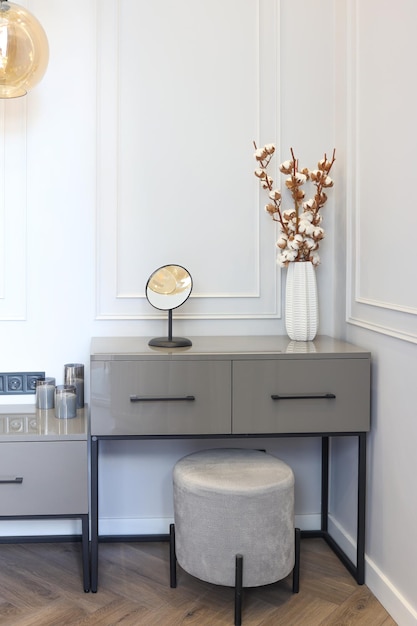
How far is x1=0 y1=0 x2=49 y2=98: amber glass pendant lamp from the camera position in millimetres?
2223

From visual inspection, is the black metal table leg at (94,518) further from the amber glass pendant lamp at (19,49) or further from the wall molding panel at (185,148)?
the amber glass pendant lamp at (19,49)

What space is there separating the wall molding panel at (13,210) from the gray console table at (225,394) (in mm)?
599

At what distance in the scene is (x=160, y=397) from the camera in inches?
87.8

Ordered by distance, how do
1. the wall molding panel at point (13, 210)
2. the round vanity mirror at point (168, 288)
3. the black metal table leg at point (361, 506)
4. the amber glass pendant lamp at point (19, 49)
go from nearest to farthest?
the amber glass pendant lamp at point (19, 49), the black metal table leg at point (361, 506), the round vanity mirror at point (168, 288), the wall molding panel at point (13, 210)

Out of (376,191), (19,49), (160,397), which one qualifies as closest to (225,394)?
(160,397)

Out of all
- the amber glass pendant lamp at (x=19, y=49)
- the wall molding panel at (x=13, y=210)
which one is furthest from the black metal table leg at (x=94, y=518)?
the amber glass pendant lamp at (x=19, y=49)

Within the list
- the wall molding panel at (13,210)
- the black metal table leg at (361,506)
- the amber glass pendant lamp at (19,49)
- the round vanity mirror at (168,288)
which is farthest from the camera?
the wall molding panel at (13,210)

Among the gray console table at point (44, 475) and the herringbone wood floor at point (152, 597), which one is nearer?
the herringbone wood floor at point (152, 597)

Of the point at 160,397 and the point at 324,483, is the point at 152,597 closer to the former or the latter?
the point at 160,397

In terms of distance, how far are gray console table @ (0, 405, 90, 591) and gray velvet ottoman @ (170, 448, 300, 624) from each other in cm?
34

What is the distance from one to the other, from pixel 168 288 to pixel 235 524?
0.88 m

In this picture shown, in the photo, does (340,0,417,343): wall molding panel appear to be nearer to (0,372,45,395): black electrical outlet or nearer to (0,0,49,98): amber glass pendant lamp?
(0,0,49,98): amber glass pendant lamp

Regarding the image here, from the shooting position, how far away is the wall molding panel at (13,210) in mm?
2629

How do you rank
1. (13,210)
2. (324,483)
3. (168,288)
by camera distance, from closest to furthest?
1. (168,288)
2. (13,210)
3. (324,483)
